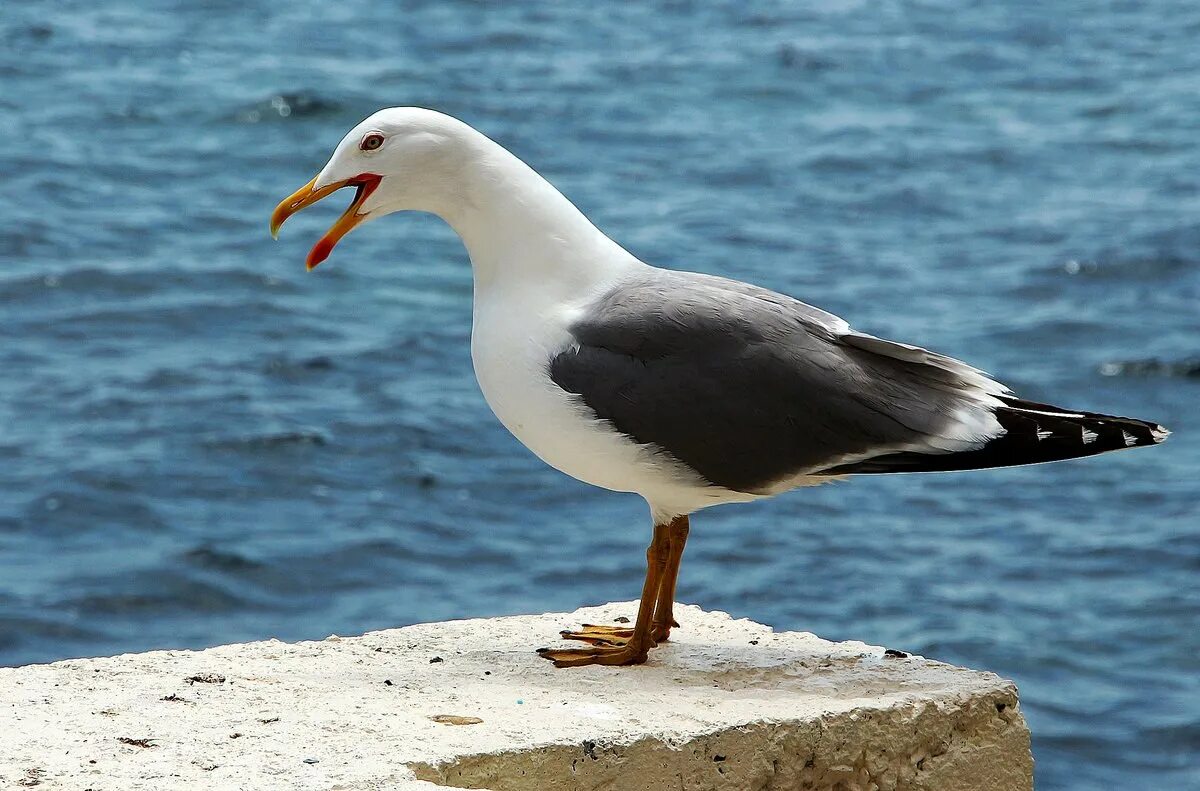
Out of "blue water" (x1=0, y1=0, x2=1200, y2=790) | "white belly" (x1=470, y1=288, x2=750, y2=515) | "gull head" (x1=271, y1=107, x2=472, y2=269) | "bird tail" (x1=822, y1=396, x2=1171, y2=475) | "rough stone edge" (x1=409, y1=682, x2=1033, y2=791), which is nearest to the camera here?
"rough stone edge" (x1=409, y1=682, x2=1033, y2=791)

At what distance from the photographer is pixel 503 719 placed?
14.6 ft

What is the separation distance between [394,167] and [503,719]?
1.54m

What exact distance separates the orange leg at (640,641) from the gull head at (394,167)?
1131 mm

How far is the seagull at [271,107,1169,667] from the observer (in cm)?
A: 476

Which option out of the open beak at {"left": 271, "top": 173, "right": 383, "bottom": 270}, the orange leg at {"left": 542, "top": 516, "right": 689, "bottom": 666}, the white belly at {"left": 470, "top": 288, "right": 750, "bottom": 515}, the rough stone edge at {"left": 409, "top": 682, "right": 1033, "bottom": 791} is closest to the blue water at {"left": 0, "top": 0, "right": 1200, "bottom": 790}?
the rough stone edge at {"left": 409, "top": 682, "right": 1033, "bottom": 791}

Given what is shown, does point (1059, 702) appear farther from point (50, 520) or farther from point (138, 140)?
point (138, 140)

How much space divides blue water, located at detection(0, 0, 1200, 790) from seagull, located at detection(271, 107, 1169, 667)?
126 inches

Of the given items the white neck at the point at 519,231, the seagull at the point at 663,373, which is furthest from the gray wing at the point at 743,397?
the white neck at the point at 519,231

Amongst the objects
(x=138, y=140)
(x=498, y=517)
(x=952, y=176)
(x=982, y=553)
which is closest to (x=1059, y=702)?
(x=982, y=553)

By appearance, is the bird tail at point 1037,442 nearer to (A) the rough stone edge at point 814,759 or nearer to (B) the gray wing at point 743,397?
(B) the gray wing at point 743,397

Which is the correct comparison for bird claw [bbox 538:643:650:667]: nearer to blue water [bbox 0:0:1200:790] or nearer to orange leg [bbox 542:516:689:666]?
orange leg [bbox 542:516:689:666]

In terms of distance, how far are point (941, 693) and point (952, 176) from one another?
9.38 metres

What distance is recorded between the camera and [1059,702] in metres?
7.88

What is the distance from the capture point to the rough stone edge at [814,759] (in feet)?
14.0
